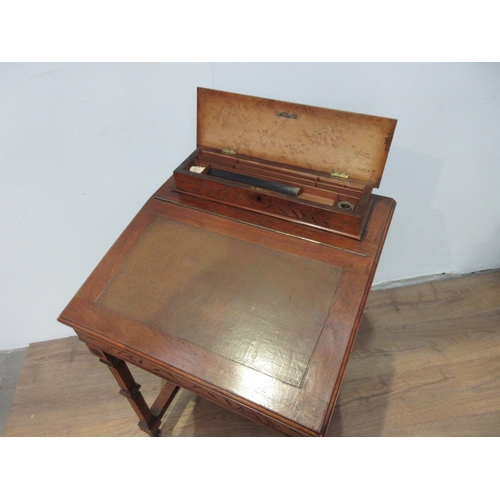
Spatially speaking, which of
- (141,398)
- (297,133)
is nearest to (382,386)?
(141,398)

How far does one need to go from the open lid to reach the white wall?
0.24 meters

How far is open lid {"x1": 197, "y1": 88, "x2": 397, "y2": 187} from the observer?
1.27m

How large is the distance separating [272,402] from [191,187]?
79 centimetres

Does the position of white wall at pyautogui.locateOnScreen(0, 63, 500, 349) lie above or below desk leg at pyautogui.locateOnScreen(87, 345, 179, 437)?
above

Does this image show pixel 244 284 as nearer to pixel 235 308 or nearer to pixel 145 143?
pixel 235 308

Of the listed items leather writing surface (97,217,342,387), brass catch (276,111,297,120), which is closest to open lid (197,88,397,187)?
brass catch (276,111,297,120)

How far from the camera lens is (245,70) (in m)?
1.52

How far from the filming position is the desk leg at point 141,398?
1457 millimetres

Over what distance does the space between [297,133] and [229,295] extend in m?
0.61

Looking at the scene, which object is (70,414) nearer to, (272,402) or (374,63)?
(272,402)

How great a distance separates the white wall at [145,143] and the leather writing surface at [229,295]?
0.59 meters

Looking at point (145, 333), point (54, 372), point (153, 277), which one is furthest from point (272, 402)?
point (54, 372)

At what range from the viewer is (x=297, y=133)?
4.43 feet

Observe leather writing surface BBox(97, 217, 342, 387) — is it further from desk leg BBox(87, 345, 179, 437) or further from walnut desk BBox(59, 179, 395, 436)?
desk leg BBox(87, 345, 179, 437)
